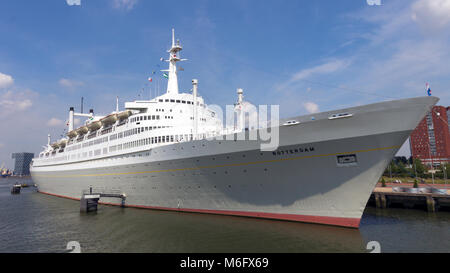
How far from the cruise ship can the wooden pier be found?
10.2 meters

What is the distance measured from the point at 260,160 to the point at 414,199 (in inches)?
559

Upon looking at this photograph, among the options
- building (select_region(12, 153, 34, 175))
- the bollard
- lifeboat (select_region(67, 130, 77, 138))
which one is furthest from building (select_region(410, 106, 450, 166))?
building (select_region(12, 153, 34, 175))

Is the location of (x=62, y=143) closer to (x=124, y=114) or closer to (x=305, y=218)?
(x=124, y=114)

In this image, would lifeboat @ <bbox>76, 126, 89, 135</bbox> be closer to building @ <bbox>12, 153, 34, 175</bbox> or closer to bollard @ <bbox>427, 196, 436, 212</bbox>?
bollard @ <bbox>427, 196, 436, 212</bbox>

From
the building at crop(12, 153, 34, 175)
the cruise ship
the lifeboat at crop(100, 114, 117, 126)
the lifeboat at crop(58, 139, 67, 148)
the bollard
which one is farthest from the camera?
the building at crop(12, 153, 34, 175)

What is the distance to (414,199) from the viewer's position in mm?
18500

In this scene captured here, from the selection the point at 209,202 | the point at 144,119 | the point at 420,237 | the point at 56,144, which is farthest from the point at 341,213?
the point at 56,144

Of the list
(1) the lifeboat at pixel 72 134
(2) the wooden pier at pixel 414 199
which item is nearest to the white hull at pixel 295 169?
(2) the wooden pier at pixel 414 199

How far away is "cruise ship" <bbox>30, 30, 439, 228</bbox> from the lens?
10.6m

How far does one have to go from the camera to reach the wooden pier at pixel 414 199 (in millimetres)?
17094

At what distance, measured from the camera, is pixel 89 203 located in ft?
61.0

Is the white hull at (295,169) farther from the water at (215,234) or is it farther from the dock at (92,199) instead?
the dock at (92,199)

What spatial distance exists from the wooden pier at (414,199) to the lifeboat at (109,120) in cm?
2265

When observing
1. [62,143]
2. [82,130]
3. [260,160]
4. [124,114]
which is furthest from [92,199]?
[62,143]
